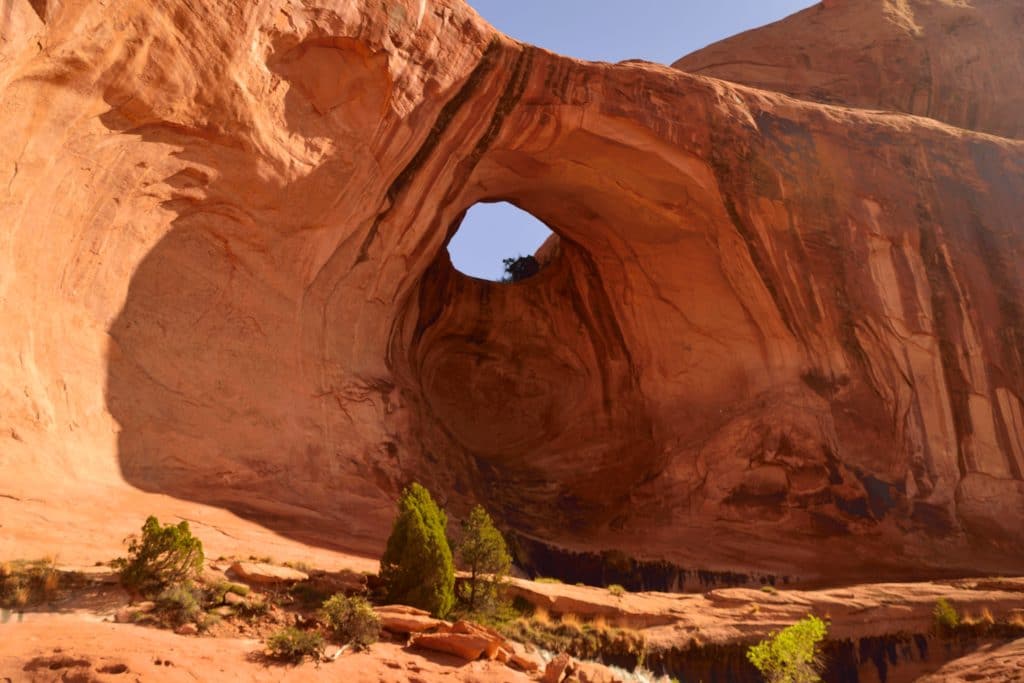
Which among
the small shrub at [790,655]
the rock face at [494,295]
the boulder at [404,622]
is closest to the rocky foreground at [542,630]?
the boulder at [404,622]

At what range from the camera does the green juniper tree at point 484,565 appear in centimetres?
1023

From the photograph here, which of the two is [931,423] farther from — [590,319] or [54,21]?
[54,21]

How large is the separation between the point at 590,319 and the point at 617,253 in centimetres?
229

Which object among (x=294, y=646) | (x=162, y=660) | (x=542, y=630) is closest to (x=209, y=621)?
(x=294, y=646)

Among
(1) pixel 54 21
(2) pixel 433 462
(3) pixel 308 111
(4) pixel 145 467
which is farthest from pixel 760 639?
(1) pixel 54 21

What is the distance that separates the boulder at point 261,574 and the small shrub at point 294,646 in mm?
1586

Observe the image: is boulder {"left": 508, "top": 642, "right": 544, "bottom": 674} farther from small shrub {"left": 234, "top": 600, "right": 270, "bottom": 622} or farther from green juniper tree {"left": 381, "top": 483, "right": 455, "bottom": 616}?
small shrub {"left": 234, "top": 600, "right": 270, "bottom": 622}

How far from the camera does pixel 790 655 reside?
9781 millimetres

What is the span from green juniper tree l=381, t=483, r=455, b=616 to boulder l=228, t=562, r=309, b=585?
3.09ft

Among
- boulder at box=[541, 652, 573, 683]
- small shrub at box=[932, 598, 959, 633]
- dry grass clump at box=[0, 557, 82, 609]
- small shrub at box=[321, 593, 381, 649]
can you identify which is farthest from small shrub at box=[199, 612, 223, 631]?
small shrub at box=[932, 598, 959, 633]

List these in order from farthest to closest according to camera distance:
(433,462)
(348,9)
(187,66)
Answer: (433,462), (348,9), (187,66)

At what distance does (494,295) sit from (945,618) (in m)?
14.7

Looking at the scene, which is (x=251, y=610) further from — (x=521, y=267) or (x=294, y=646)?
(x=521, y=267)

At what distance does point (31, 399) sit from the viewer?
432 inches
